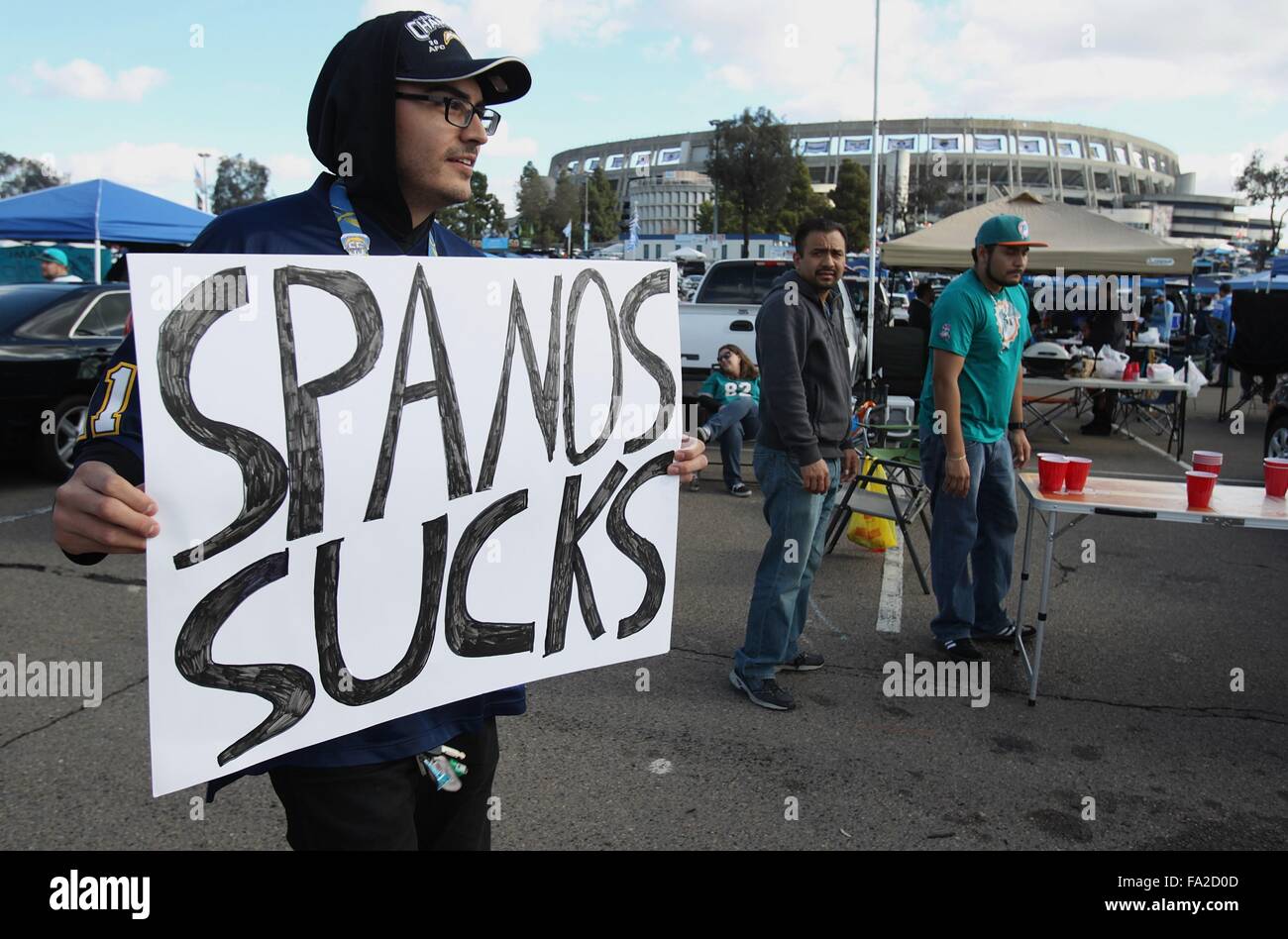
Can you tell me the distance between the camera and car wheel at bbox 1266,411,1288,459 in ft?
30.4

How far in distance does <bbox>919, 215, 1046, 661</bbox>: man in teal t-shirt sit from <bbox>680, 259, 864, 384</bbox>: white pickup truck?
251 inches

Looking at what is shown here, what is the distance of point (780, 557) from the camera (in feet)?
13.6

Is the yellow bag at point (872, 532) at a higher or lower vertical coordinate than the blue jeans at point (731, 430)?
lower

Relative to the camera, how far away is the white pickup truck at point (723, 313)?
1169cm

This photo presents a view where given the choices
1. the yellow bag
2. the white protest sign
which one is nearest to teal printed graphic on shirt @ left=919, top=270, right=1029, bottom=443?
the yellow bag

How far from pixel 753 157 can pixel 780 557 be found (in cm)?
4153

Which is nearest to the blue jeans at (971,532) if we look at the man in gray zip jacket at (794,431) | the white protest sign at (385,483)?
the man in gray zip jacket at (794,431)

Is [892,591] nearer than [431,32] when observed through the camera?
No

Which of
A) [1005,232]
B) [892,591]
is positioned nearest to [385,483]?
[1005,232]

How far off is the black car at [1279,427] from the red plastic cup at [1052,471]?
6509mm

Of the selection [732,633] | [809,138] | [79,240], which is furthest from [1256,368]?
[809,138]

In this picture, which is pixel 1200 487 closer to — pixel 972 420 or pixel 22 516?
pixel 972 420

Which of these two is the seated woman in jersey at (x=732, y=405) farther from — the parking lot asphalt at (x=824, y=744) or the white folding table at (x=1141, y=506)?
the white folding table at (x=1141, y=506)

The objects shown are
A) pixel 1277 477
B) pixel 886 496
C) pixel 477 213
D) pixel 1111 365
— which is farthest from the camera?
pixel 477 213
